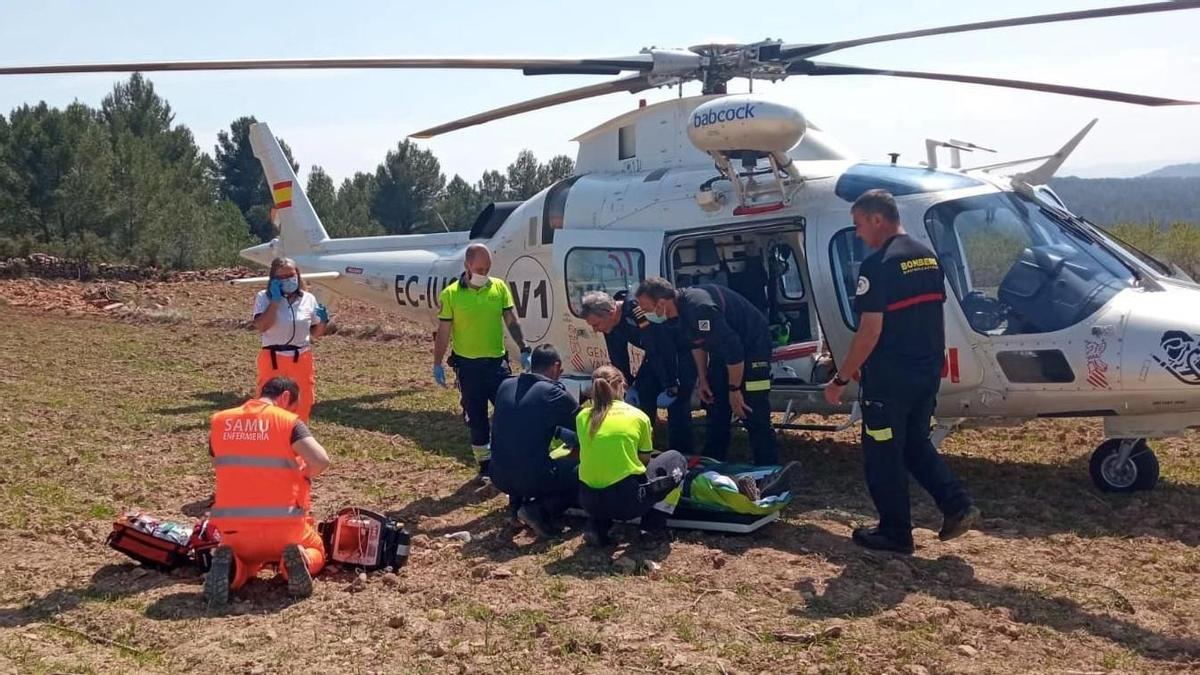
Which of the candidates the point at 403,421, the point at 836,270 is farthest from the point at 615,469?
the point at 403,421

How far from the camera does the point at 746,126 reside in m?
7.45

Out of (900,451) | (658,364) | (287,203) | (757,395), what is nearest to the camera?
(900,451)

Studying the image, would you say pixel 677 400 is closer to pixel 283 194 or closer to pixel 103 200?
pixel 283 194

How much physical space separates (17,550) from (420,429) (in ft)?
14.5

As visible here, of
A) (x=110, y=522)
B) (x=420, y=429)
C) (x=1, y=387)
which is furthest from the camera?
(x=1, y=387)

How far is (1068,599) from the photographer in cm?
503

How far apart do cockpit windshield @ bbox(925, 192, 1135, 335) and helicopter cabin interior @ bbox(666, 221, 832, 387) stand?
1585mm

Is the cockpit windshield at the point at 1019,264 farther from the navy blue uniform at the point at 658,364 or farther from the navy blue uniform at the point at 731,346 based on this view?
the navy blue uniform at the point at 658,364

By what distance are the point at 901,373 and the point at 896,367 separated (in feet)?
0.13

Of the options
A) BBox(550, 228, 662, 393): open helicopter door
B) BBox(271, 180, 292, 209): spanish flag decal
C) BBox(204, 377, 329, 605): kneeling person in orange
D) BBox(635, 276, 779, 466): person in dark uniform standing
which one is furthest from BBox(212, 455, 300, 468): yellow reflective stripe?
BBox(271, 180, 292, 209): spanish flag decal

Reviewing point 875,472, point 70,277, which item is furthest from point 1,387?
point 70,277

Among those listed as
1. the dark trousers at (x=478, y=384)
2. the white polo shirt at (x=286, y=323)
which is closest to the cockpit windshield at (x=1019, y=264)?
the dark trousers at (x=478, y=384)

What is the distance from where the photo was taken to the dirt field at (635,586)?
443 centimetres

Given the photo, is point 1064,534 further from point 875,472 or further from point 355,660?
point 355,660
